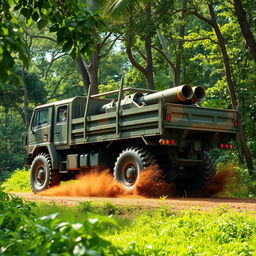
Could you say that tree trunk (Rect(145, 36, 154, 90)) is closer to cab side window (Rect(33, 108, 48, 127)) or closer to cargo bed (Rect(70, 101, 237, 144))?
cab side window (Rect(33, 108, 48, 127))

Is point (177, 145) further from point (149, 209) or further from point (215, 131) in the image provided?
point (149, 209)

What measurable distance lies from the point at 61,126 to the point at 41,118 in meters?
1.35

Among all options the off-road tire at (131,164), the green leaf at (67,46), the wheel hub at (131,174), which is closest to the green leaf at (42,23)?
the green leaf at (67,46)

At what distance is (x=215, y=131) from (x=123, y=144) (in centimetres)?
246

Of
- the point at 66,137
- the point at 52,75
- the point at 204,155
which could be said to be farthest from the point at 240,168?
the point at 52,75

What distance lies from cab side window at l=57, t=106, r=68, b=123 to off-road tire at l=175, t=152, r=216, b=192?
3.78m

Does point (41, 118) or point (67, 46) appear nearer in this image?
point (67, 46)

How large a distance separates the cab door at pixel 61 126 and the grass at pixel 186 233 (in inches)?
271

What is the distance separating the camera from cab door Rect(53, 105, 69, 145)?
1552cm

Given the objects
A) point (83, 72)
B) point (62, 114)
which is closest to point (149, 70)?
point (83, 72)

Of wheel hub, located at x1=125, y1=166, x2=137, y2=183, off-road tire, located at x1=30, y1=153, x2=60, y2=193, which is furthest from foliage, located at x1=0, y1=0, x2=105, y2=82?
off-road tire, located at x1=30, y1=153, x2=60, y2=193

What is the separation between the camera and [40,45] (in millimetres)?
53375

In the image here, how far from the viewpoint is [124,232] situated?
7.52 meters

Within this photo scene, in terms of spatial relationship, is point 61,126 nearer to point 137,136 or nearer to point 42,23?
point 137,136
